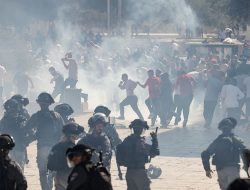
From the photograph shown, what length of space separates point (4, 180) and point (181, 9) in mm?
60427

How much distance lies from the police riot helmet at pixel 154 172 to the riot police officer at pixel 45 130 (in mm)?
3016

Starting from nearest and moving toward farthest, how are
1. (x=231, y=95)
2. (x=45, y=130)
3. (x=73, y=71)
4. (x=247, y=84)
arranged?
(x=45, y=130) < (x=231, y=95) < (x=247, y=84) < (x=73, y=71)

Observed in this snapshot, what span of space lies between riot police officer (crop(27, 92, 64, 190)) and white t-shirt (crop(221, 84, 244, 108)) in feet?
29.2

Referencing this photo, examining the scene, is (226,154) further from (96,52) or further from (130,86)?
(96,52)

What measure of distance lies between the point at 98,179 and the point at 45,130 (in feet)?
23.0

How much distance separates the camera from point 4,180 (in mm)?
9969

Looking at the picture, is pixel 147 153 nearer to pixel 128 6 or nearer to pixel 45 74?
pixel 45 74

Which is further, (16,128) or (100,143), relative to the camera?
(16,128)

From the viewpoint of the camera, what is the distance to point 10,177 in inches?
394

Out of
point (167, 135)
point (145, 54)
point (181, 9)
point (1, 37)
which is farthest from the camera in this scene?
point (181, 9)

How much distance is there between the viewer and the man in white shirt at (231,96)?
2392 centimetres

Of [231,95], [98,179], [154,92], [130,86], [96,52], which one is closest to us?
[98,179]

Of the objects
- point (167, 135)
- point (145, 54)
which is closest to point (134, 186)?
point (167, 135)

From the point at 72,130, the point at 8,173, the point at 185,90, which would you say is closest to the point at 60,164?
the point at 72,130
